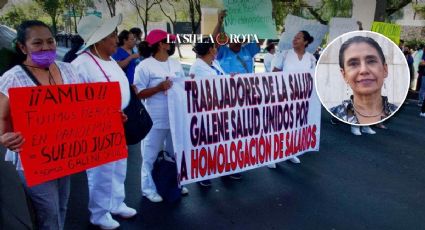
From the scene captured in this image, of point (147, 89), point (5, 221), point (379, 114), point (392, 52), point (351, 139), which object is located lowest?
point (351, 139)

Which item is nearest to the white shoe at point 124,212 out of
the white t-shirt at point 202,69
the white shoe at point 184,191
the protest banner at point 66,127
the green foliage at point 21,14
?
the white shoe at point 184,191

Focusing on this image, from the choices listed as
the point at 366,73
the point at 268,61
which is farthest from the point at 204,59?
the point at 268,61

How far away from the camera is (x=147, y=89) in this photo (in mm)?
3479

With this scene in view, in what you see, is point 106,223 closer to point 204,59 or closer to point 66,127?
point 66,127

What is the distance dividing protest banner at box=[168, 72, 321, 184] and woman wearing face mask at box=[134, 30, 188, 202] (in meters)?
0.15

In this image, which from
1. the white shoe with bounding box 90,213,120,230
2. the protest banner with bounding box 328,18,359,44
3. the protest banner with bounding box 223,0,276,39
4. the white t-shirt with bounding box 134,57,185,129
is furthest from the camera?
the protest banner with bounding box 223,0,276,39

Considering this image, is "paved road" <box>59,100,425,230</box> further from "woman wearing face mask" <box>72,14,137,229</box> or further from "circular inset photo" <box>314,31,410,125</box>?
"circular inset photo" <box>314,31,410,125</box>

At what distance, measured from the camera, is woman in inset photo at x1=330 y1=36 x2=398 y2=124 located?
979 millimetres

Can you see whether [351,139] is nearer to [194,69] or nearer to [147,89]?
[194,69]

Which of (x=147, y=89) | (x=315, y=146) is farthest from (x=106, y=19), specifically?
(x=315, y=146)

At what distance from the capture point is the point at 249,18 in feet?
15.6

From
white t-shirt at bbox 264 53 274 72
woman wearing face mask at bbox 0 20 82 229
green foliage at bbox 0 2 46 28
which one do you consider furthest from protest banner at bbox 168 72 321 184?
green foliage at bbox 0 2 46 28

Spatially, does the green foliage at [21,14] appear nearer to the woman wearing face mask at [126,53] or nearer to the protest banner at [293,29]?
the woman wearing face mask at [126,53]

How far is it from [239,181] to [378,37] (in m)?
3.56
